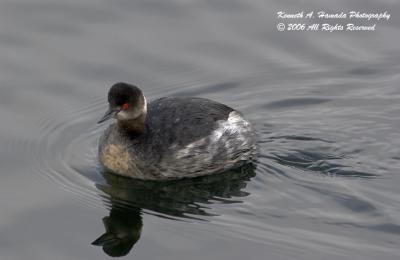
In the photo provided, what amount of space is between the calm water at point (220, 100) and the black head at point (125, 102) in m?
0.68

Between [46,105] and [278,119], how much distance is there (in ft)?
9.08

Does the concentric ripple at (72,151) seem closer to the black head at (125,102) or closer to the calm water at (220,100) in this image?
the calm water at (220,100)

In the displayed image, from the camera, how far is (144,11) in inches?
521

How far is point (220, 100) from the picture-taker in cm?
1173

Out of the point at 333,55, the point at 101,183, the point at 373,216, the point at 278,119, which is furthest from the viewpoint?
the point at 333,55

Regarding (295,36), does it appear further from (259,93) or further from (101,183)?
(101,183)

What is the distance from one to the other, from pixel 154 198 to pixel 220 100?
2.44 m

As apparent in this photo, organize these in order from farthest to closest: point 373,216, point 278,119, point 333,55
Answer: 1. point 333,55
2. point 278,119
3. point 373,216

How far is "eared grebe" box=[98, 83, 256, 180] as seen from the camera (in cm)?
1002

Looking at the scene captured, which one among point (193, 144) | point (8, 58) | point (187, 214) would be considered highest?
point (8, 58)

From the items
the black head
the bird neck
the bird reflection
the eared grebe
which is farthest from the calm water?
the black head

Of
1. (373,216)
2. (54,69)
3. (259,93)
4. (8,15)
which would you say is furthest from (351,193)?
(8,15)

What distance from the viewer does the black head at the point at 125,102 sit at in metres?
9.88

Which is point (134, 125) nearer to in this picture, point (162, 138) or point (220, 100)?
point (162, 138)
